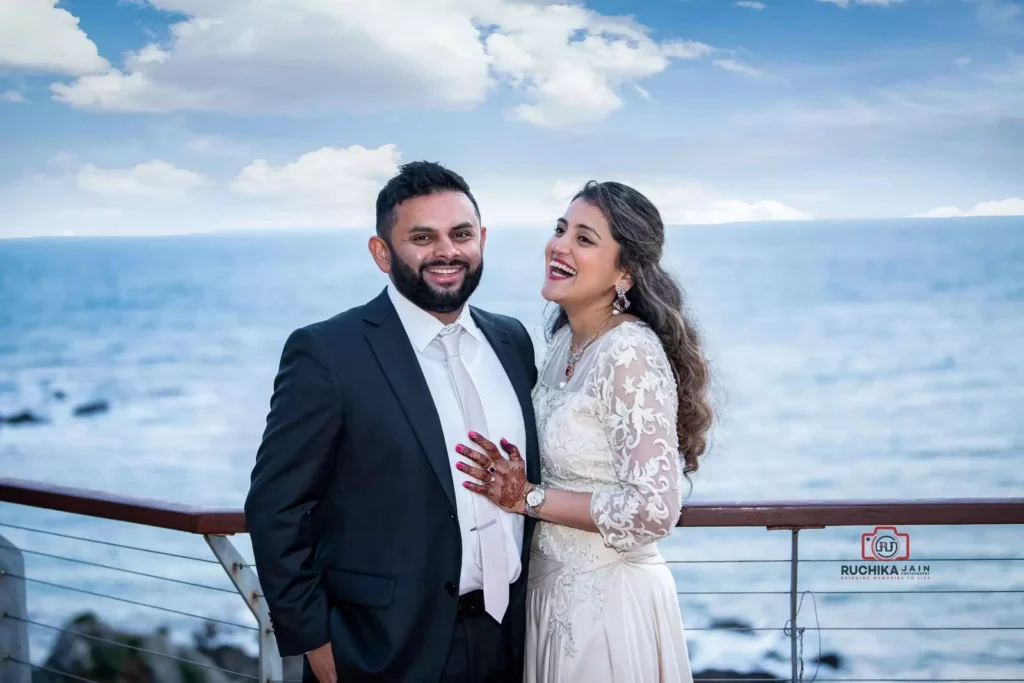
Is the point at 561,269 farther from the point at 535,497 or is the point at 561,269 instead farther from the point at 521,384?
the point at 535,497

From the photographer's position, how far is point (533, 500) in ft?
6.67

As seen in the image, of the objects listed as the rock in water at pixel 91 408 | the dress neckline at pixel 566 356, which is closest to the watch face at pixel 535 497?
the dress neckline at pixel 566 356

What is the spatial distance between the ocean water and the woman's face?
0.97ft

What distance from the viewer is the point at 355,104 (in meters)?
34.6

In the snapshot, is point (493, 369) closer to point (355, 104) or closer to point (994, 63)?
point (355, 104)

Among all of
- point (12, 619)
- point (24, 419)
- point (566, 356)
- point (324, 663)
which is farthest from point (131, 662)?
point (24, 419)

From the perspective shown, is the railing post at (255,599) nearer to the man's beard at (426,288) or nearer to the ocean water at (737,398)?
the man's beard at (426,288)

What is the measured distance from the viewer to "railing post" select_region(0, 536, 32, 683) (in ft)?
8.68

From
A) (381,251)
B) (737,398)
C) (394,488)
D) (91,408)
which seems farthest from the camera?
(91,408)

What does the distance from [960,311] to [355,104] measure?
2863 centimetres

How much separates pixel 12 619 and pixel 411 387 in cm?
167

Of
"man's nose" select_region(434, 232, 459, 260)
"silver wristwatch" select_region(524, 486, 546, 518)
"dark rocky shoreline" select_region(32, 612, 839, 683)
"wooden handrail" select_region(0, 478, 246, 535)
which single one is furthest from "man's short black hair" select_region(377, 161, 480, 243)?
"dark rocky shoreline" select_region(32, 612, 839, 683)

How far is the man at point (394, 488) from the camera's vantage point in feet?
6.06

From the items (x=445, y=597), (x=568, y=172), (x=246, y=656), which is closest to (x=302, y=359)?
(x=445, y=597)
